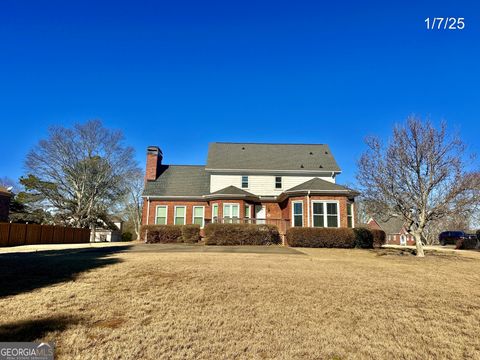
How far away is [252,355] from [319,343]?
95 cm

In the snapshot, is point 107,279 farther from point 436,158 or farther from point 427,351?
point 436,158

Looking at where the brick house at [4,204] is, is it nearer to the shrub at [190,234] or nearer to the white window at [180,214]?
the white window at [180,214]

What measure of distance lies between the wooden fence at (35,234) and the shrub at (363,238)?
2296 centimetres

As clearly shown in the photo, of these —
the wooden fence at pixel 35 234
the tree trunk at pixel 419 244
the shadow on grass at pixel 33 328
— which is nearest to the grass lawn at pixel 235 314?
the shadow on grass at pixel 33 328

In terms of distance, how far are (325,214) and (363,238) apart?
3245 mm

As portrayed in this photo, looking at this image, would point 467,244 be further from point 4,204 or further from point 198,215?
point 4,204

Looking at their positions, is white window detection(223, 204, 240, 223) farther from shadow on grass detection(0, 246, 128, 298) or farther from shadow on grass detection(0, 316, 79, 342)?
shadow on grass detection(0, 316, 79, 342)

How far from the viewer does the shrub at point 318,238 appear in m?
18.1

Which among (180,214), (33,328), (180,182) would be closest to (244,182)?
(180,182)

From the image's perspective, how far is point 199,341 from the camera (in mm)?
3832

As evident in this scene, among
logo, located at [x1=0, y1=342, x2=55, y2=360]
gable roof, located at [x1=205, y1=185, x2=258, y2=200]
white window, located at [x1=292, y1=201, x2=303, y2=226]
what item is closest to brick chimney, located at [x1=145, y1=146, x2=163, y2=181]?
gable roof, located at [x1=205, y1=185, x2=258, y2=200]

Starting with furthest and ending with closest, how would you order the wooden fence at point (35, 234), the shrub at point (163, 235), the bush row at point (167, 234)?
the shrub at point (163, 235), the bush row at point (167, 234), the wooden fence at point (35, 234)

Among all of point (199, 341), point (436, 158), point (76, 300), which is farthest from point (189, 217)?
point (199, 341)

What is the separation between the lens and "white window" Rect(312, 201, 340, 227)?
2111cm
